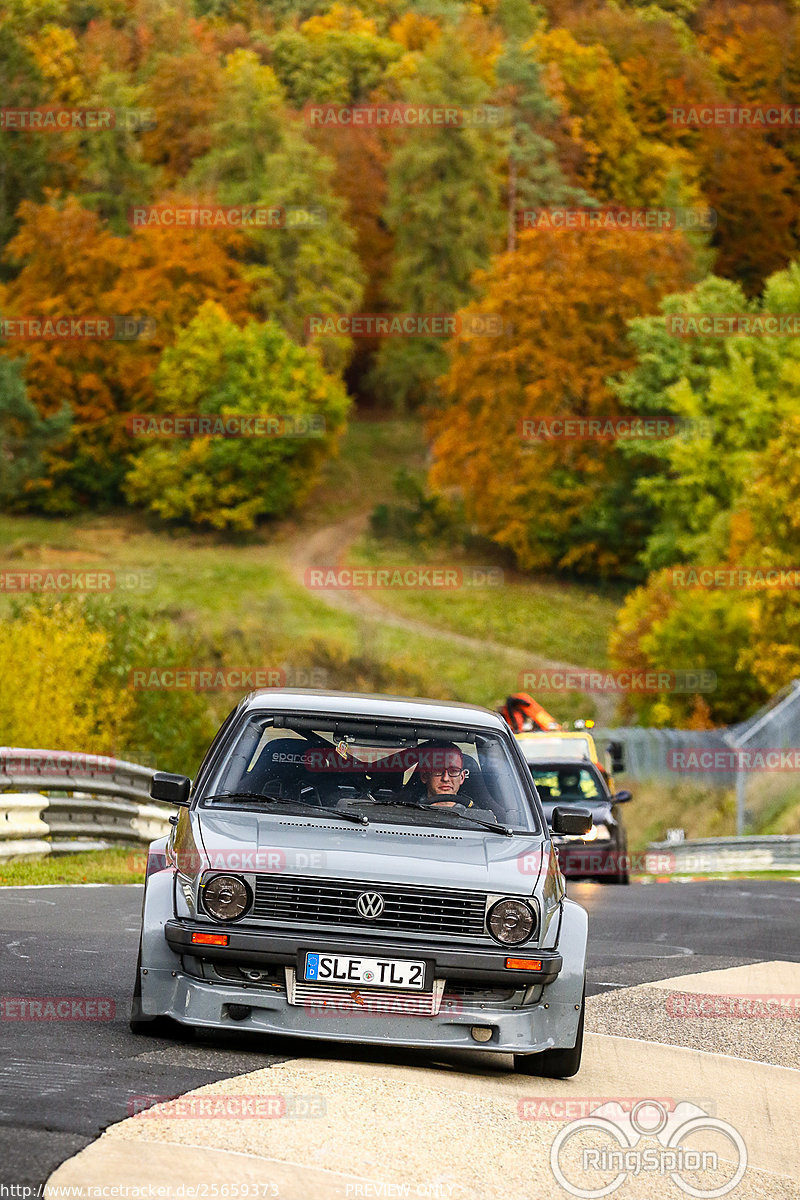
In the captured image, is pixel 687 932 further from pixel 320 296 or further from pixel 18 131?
pixel 18 131

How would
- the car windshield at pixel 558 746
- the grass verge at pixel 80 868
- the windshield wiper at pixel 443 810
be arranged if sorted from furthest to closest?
the car windshield at pixel 558 746 < the grass verge at pixel 80 868 < the windshield wiper at pixel 443 810

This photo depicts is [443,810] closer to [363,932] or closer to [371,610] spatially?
[363,932]

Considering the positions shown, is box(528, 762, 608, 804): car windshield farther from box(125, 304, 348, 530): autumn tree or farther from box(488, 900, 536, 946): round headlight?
box(125, 304, 348, 530): autumn tree

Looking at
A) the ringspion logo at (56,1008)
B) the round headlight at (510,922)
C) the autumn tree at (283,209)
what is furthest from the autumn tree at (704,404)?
the round headlight at (510,922)

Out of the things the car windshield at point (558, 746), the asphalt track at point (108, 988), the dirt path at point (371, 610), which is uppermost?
the asphalt track at point (108, 988)

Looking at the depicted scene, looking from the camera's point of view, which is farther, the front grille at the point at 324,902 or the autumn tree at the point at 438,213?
the autumn tree at the point at 438,213

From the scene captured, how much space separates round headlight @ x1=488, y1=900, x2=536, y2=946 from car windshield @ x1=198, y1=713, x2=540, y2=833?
0.66m

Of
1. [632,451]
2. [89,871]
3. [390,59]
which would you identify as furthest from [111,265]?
[89,871]

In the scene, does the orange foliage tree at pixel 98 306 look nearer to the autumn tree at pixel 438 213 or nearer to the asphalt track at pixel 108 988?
the autumn tree at pixel 438 213

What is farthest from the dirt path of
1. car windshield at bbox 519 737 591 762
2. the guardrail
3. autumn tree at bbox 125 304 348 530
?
the guardrail

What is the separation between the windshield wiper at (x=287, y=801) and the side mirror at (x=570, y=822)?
1.20 meters

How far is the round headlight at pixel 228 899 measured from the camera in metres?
8.34

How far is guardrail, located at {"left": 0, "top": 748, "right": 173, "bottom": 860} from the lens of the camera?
18.2 metres

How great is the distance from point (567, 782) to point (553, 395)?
2343 inches
